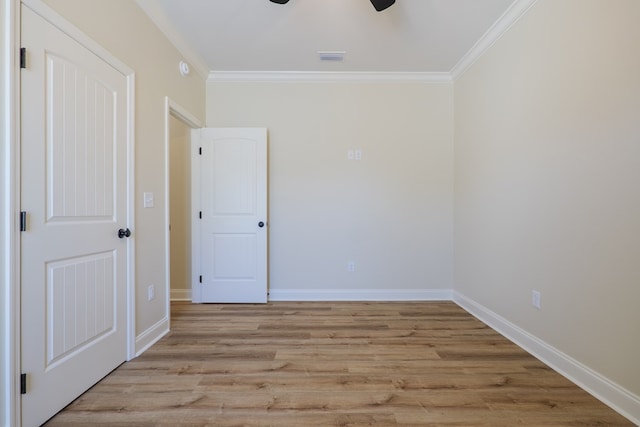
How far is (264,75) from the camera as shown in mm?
3422

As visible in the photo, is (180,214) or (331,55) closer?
(331,55)

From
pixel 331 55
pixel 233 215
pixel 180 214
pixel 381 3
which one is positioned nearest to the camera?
pixel 381 3

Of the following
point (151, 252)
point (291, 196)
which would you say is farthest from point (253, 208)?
point (151, 252)

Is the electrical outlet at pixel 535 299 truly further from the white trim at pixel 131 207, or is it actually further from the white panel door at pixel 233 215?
the white trim at pixel 131 207

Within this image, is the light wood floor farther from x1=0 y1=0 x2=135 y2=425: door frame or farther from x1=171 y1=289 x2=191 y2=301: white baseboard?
x1=171 y1=289 x2=191 y2=301: white baseboard

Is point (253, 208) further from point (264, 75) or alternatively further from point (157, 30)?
point (157, 30)

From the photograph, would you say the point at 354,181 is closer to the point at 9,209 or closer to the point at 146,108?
the point at 146,108

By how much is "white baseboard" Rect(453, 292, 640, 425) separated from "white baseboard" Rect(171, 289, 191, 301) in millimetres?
3323

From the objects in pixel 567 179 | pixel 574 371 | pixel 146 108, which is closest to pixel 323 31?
pixel 146 108

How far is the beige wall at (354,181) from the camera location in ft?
11.4

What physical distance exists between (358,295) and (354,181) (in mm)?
1407

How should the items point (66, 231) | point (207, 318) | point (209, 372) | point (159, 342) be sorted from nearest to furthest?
point (66, 231) < point (209, 372) < point (159, 342) < point (207, 318)

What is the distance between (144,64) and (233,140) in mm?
1188

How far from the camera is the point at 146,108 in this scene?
2.26 metres
